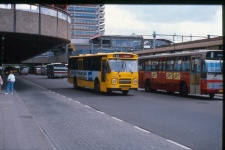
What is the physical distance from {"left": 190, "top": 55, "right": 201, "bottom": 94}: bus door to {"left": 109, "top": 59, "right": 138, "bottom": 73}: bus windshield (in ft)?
13.5

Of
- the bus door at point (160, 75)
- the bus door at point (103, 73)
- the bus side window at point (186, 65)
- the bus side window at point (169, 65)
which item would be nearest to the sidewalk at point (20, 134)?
the bus door at point (103, 73)

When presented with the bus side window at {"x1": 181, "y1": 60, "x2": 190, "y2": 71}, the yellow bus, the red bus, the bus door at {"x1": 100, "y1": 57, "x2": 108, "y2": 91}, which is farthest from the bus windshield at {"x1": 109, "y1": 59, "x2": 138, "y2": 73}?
the bus side window at {"x1": 181, "y1": 60, "x2": 190, "y2": 71}

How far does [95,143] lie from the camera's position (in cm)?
890

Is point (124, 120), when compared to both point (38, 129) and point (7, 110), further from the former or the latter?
point (7, 110)

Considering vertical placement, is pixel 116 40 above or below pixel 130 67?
above

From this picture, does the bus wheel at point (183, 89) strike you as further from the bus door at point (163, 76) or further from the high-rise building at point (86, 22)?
the high-rise building at point (86, 22)

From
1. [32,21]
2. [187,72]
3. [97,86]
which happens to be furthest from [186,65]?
[32,21]

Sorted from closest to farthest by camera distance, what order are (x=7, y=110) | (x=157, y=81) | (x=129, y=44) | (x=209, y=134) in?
(x=209, y=134) → (x=7, y=110) → (x=157, y=81) → (x=129, y=44)

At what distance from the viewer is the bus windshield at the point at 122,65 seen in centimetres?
2498

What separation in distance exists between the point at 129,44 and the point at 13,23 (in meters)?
59.5

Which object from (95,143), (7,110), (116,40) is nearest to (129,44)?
(116,40)

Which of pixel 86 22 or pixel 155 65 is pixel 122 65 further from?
pixel 86 22

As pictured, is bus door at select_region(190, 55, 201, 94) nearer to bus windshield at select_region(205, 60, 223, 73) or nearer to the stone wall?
bus windshield at select_region(205, 60, 223, 73)

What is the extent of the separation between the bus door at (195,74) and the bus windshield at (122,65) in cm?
412
